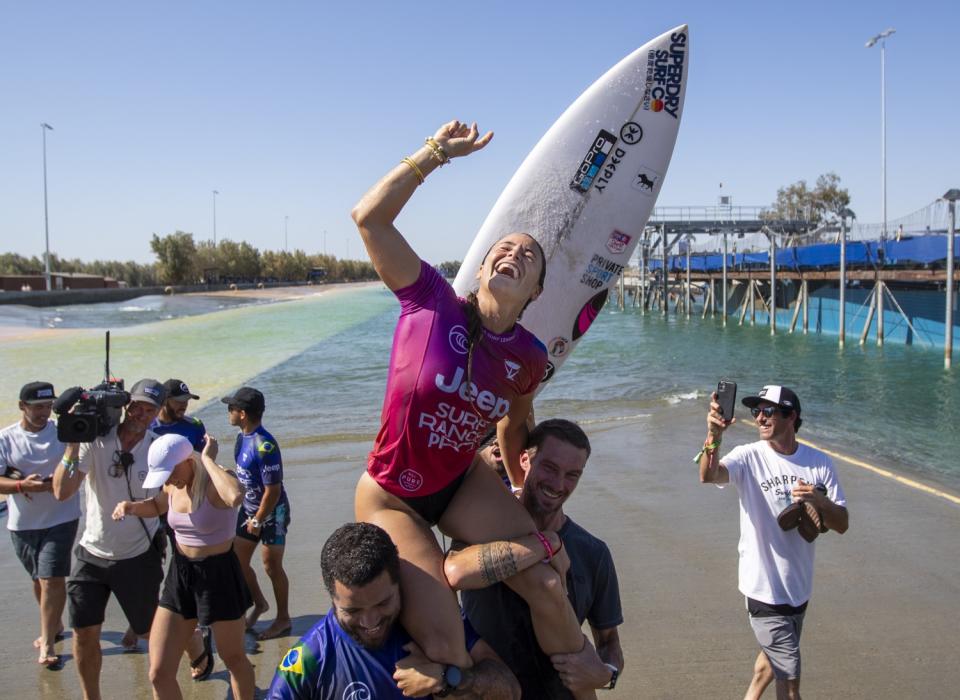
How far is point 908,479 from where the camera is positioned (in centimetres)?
945

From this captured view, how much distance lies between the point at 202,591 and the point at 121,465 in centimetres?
107

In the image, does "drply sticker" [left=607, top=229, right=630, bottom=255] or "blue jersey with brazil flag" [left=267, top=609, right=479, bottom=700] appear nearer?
"blue jersey with brazil flag" [left=267, top=609, right=479, bottom=700]

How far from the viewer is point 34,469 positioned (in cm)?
533

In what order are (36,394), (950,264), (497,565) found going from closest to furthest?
1. (497,565)
2. (36,394)
3. (950,264)

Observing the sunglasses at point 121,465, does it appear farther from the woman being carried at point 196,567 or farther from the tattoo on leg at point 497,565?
the tattoo on leg at point 497,565

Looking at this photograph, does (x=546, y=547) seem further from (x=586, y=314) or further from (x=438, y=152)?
(x=586, y=314)

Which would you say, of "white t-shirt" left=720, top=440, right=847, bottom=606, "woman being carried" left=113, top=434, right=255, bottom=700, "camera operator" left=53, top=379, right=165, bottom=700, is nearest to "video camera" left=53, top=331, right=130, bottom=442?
"camera operator" left=53, top=379, right=165, bottom=700

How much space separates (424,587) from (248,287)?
139 m

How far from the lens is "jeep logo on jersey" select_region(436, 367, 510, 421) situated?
2.53m

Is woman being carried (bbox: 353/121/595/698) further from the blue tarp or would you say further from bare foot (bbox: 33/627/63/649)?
the blue tarp

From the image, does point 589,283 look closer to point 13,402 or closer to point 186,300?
point 13,402

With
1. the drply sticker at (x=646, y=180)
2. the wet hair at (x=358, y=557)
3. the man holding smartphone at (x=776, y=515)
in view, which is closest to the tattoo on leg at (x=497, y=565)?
the wet hair at (x=358, y=557)

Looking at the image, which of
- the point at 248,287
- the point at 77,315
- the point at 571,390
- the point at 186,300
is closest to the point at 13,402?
the point at 571,390

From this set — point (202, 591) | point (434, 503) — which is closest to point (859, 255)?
point (202, 591)
